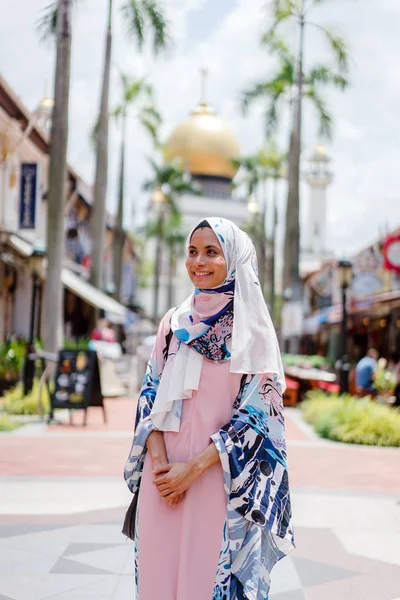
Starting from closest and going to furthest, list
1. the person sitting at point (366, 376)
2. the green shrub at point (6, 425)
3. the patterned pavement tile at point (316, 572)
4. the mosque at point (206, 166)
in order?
the patterned pavement tile at point (316, 572) → the green shrub at point (6, 425) → the person sitting at point (366, 376) → the mosque at point (206, 166)

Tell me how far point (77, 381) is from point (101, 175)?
42.5ft

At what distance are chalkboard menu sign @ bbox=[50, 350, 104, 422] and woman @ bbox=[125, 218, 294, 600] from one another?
10527 mm

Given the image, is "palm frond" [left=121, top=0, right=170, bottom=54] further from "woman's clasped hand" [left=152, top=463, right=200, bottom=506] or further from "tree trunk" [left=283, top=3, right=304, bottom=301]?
"woman's clasped hand" [left=152, top=463, right=200, bottom=506]

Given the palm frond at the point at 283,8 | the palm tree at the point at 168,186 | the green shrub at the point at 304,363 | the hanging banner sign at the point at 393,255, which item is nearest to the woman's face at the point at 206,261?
the hanging banner sign at the point at 393,255

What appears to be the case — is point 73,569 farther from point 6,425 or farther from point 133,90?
point 133,90

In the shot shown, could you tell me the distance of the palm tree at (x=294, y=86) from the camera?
26.5 m

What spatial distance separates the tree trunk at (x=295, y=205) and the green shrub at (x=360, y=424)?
498 inches

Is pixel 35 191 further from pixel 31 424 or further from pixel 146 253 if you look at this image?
pixel 146 253

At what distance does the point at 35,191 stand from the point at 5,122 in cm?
221

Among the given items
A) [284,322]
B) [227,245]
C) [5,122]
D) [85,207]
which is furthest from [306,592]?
[85,207]

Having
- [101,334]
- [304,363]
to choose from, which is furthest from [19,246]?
[304,363]

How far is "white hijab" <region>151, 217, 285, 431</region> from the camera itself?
3.39m

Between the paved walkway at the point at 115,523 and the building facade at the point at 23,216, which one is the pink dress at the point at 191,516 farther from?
the building facade at the point at 23,216

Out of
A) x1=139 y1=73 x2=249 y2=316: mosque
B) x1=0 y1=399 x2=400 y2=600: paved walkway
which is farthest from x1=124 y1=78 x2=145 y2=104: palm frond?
x1=139 y1=73 x2=249 y2=316: mosque
